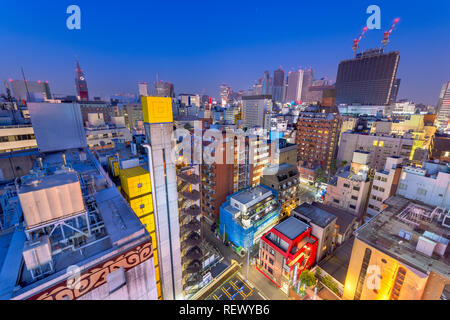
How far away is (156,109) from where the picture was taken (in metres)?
14.1

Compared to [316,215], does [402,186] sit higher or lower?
higher

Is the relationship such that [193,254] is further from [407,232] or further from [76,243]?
[407,232]

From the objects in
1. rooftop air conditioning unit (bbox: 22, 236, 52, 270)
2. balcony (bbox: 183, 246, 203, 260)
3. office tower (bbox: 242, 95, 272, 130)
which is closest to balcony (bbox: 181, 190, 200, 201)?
balcony (bbox: 183, 246, 203, 260)

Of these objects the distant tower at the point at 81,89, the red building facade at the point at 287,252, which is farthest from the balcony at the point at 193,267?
the distant tower at the point at 81,89

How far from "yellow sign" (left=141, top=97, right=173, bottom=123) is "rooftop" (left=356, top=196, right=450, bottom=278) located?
2227 centimetres

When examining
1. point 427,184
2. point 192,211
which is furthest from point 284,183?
point 192,211

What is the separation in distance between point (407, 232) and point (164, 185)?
24174 mm

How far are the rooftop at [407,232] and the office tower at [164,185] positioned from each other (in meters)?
18.9

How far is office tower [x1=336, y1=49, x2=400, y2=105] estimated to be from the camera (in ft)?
424

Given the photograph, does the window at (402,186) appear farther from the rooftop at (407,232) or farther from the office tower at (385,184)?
the rooftop at (407,232)

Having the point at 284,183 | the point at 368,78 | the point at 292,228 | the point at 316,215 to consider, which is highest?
the point at 368,78
